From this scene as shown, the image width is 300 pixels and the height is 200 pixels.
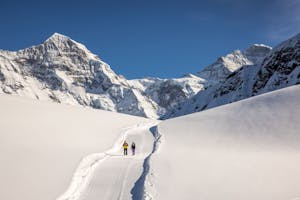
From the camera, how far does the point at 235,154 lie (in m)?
21.2

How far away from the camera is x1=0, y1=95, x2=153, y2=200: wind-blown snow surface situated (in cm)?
1335

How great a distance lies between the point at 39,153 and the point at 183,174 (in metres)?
8.15

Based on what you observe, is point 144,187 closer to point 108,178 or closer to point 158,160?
point 108,178

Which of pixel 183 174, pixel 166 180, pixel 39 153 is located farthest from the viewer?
pixel 39 153

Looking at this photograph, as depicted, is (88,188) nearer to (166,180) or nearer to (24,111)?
(166,180)

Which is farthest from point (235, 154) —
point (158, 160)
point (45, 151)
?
point (45, 151)

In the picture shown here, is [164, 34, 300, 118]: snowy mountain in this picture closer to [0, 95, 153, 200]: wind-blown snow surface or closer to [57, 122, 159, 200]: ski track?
[0, 95, 153, 200]: wind-blown snow surface

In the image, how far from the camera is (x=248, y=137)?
27172 mm

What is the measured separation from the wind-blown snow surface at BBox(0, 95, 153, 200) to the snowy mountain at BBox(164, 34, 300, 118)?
88055mm

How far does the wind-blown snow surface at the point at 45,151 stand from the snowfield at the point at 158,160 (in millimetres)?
39

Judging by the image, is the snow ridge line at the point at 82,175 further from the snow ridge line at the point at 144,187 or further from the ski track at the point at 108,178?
the snow ridge line at the point at 144,187

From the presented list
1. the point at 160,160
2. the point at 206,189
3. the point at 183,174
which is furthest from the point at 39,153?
the point at 206,189

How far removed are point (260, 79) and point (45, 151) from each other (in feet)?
400

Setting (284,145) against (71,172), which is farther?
(284,145)
